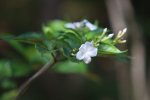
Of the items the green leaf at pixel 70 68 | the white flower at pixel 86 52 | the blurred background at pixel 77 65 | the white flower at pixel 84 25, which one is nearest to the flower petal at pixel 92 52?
the white flower at pixel 86 52

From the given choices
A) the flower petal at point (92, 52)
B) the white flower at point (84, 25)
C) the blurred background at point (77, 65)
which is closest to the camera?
the flower petal at point (92, 52)

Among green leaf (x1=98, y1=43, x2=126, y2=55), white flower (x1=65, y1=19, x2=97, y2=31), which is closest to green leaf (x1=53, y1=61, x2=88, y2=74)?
white flower (x1=65, y1=19, x2=97, y2=31)

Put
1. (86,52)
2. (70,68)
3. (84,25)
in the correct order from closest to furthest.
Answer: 1. (86,52)
2. (84,25)
3. (70,68)

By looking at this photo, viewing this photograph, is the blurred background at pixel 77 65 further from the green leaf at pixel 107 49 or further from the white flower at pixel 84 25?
the green leaf at pixel 107 49

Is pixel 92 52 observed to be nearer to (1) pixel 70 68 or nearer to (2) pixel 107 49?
(2) pixel 107 49

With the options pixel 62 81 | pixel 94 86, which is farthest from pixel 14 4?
pixel 94 86

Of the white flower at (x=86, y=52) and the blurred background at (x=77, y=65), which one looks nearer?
the white flower at (x=86, y=52)

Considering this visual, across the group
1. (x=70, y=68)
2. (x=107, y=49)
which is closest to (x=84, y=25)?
A: (x=107, y=49)
